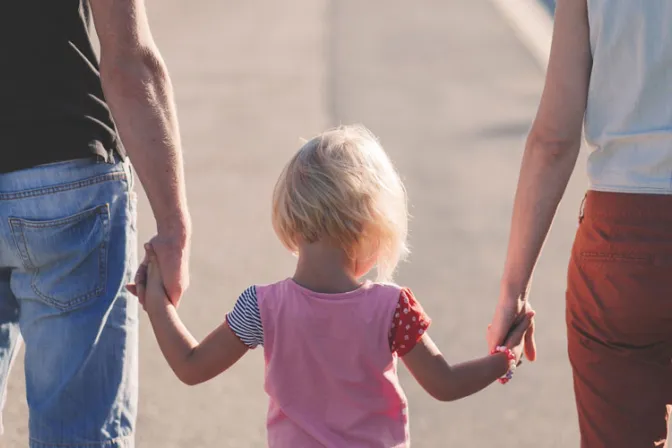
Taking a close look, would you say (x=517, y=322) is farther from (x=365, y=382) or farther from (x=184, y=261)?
(x=184, y=261)

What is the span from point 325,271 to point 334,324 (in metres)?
0.13

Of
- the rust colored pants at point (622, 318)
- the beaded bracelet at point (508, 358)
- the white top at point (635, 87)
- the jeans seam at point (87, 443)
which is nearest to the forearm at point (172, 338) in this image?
the jeans seam at point (87, 443)

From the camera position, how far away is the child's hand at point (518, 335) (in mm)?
2938

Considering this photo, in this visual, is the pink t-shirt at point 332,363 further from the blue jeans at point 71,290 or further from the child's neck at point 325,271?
the blue jeans at point 71,290

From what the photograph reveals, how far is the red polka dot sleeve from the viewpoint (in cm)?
253

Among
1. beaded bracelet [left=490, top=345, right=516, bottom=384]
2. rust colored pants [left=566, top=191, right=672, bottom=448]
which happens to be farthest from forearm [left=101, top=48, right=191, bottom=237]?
rust colored pants [left=566, top=191, right=672, bottom=448]

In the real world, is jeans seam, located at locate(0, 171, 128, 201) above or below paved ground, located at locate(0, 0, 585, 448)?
above

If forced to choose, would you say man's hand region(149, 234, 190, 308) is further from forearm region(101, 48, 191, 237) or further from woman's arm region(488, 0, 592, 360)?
woman's arm region(488, 0, 592, 360)

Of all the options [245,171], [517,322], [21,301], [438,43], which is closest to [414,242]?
[245,171]

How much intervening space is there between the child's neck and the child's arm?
0.21m

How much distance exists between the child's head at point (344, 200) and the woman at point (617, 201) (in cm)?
42

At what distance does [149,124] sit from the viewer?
2725 millimetres

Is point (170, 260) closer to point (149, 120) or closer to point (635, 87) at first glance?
point (149, 120)

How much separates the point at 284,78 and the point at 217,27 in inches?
144
